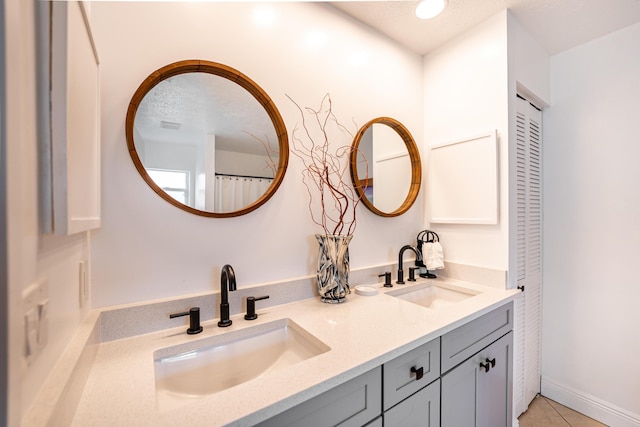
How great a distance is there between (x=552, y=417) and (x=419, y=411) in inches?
59.9

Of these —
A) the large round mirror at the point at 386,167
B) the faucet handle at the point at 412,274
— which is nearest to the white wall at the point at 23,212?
the large round mirror at the point at 386,167

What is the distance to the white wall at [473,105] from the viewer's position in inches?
61.7

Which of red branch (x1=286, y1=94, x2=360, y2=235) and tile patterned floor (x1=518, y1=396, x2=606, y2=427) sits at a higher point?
red branch (x1=286, y1=94, x2=360, y2=235)

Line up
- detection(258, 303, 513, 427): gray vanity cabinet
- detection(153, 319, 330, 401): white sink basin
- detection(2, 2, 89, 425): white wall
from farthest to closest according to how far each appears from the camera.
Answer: detection(153, 319, 330, 401): white sink basin, detection(258, 303, 513, 427): gray vanity cabinet, detection(2, 2, 89, 425): white wall

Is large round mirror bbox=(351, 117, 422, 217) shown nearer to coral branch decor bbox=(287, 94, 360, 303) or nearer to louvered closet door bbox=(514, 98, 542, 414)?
coral branch decor bbox=(287, 94, 360, 303)

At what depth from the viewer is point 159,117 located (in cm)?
106

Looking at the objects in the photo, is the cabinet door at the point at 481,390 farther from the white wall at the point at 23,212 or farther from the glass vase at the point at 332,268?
the white wall at the point at 23,212

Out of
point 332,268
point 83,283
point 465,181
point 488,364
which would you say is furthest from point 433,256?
point 83,283

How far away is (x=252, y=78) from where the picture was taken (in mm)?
1262

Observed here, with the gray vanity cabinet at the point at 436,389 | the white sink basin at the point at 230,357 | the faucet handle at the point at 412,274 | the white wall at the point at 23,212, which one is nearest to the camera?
the white wall at the point at 23,212

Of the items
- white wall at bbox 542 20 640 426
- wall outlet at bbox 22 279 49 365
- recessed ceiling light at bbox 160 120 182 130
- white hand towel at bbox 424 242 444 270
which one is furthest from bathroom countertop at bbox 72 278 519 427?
white wall at bbox 542 20 640 426

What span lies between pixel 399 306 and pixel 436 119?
4.34 ft

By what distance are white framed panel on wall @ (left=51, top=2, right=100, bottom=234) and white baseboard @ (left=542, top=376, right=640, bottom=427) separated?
2808 millimetres

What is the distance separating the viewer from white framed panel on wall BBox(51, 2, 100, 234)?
1.64 feet
